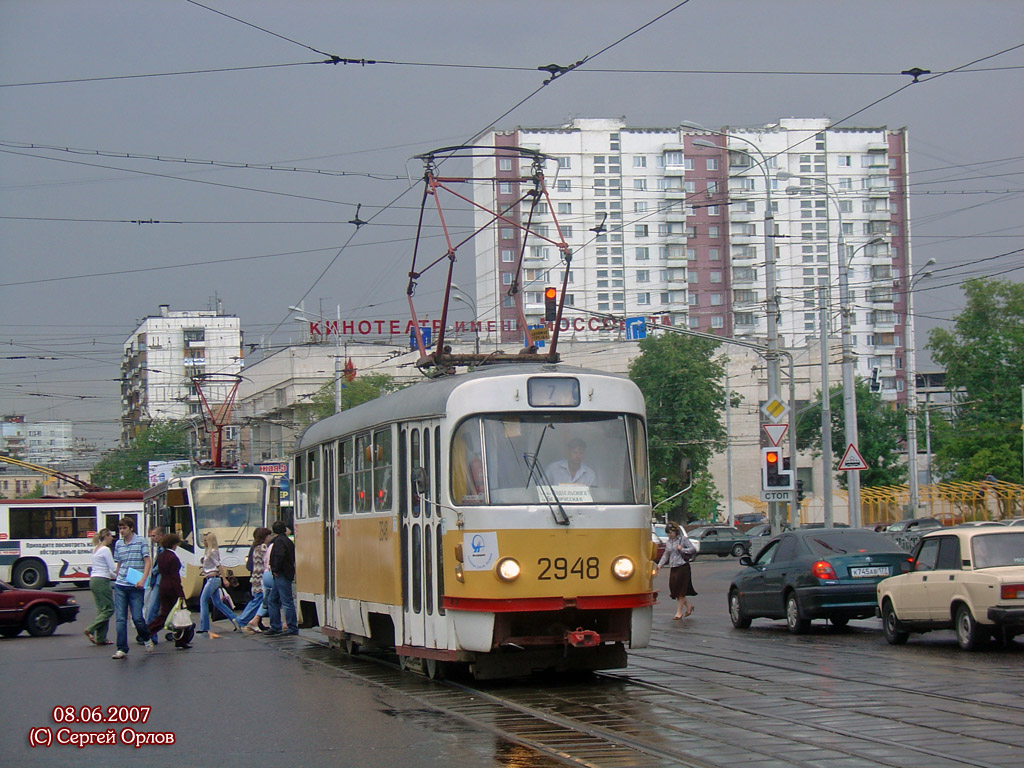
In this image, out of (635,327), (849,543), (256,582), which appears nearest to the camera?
(849,543)

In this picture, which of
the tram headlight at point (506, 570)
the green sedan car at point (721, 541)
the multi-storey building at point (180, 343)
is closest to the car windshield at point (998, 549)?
the tram headlight at point (506, 570)

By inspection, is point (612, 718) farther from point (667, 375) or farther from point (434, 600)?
point (667, 375)

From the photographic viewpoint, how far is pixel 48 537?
4462cm

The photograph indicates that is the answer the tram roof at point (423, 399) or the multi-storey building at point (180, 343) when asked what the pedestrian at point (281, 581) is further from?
the multi-storey building at point (180, 343)

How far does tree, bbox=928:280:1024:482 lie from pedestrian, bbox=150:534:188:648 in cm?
5731

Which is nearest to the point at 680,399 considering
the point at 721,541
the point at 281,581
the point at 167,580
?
the point at 721,541

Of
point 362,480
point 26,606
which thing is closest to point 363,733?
point 362,480

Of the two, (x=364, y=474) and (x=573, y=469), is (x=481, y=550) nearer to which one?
(x=573, y=469)

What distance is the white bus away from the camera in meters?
43.6

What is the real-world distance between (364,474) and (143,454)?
85.7 metres

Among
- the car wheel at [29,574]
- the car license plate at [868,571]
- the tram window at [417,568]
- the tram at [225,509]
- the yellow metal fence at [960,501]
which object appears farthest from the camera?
the yellow metal fence at [960,501]

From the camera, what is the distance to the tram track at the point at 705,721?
809 centimetres

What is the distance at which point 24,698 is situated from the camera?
12086 millimetres

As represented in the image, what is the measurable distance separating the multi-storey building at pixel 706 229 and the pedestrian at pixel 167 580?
85.0 meters
